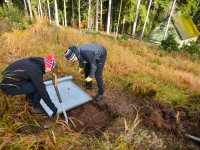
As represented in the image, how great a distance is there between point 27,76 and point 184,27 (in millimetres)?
26879

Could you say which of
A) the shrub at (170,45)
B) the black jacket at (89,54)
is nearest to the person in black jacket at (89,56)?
the black jacket at (89,54)

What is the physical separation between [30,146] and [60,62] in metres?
4.65

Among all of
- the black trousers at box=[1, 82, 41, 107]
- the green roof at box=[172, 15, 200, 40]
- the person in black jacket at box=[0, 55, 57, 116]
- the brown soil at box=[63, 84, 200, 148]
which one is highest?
the person in black jacket at box=[0, 55, 57, 116]

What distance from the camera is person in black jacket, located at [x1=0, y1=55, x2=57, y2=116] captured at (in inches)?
124

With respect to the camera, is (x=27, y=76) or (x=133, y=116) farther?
(x=133, y=116)

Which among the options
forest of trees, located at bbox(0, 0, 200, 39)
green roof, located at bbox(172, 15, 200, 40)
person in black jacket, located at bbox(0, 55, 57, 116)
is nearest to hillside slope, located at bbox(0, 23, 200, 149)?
person in black jacket, located at bbox(0, 55, 57, 116)

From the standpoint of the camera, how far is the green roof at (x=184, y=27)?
2481 centimetres

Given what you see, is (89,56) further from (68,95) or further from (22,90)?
(22,90)

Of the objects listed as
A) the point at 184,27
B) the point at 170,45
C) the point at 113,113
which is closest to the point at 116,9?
the point at 184,27

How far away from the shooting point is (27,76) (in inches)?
127

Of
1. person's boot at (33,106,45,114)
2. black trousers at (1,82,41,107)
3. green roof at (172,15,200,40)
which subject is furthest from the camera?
green roof at (172,15,200,40)

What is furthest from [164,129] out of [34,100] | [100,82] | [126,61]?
[126,61]

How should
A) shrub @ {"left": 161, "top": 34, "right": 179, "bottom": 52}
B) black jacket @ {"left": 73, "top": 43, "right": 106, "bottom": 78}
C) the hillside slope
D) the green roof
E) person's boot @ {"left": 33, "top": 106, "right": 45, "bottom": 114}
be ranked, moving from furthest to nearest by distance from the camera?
1. the green roof
2. shrub @ {"left": 161, "top": 34, "right": 179, "bottom": 52}
3. black jacket @ {"left": 73, "top": 43, "right": 106, "bottom": 78}
4. person's boot @ {"left": 33, "top": 106, "right": 45, "bottom": 114}
5. the hillside slope

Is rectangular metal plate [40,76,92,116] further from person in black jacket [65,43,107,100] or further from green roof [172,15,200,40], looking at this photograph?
green roof [172,15,200,40]
